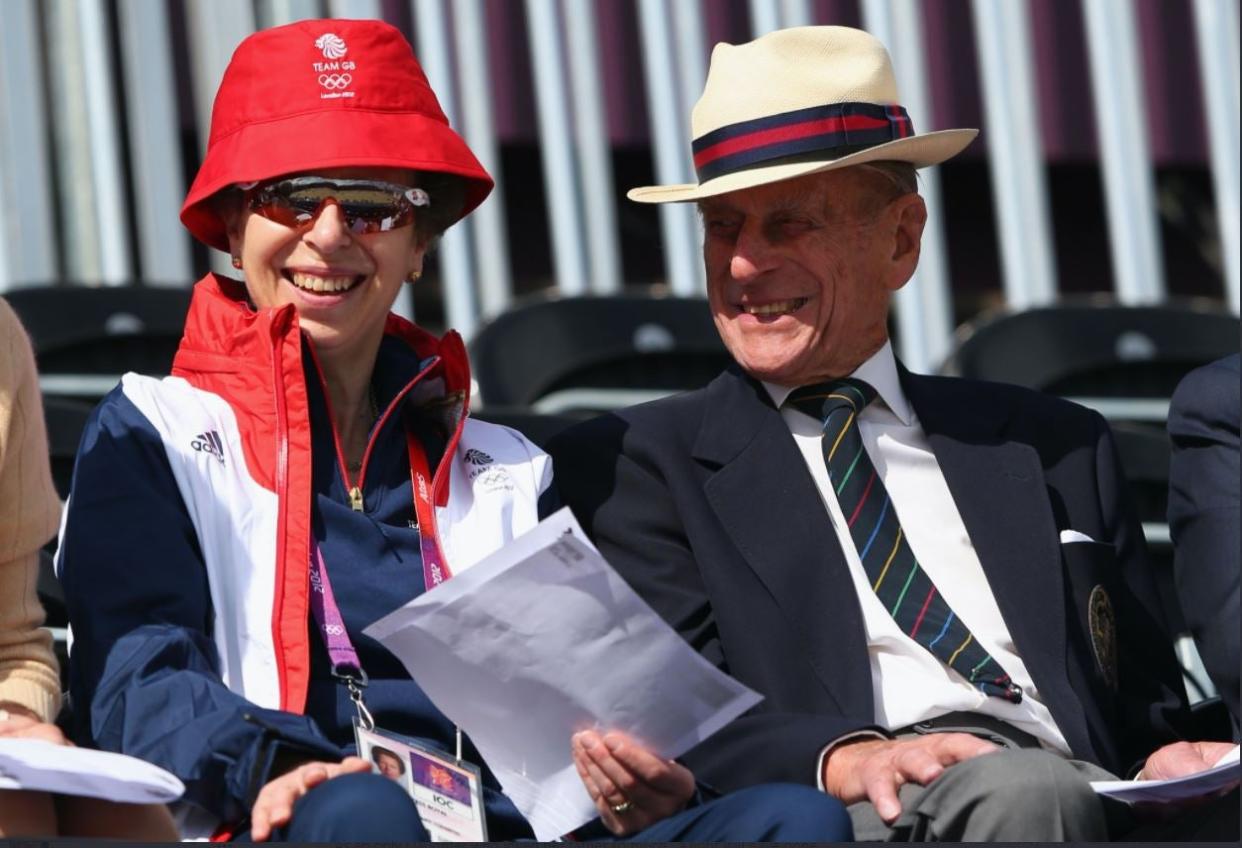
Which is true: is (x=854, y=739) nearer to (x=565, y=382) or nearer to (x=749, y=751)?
(x=749, y=751)

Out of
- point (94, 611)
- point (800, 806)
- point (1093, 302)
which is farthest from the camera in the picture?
point (1093, 302)

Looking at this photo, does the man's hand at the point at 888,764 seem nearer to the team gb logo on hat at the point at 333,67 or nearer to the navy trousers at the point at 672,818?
the navy trousers at the point at 672,818

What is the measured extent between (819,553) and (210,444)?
0.89m

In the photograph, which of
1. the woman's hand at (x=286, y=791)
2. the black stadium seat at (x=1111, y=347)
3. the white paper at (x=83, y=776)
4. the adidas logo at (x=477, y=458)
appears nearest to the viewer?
the white paper at (x=83, y=776)

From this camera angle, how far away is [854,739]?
291cm

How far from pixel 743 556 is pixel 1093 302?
8.17 ft

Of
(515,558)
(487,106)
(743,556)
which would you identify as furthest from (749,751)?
(487,106)

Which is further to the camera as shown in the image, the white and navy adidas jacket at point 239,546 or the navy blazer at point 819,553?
the navy blazer at point 819,553

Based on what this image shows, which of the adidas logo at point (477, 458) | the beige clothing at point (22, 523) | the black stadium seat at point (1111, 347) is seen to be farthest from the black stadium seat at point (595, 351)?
the beige clothing at point (22, 523)

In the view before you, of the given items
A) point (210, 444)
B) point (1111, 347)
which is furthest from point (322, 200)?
point (1111, 347)

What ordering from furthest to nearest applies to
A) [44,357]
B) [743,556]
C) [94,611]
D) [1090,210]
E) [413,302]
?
[1090,210], [413,302], [44,357], [743,556], [94,611]

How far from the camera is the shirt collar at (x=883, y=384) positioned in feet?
11.3

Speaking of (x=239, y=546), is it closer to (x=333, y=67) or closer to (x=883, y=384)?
(x=333, y=67)

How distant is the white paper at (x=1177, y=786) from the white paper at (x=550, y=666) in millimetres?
448
